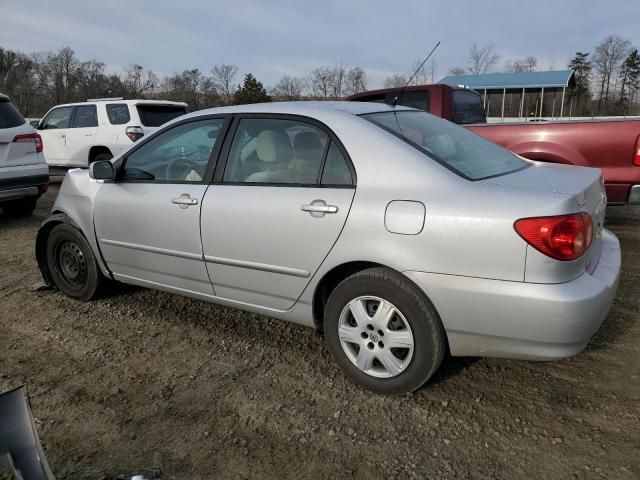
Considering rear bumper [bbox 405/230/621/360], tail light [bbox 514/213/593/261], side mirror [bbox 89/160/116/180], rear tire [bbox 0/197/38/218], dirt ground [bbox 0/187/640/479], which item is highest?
side mirror [bbox 89/160/116/180]

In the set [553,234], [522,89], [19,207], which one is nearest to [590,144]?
[553,234]

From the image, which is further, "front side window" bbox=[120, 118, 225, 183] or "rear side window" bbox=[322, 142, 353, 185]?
"front side window" bbox=[120, 118, 225, 183]

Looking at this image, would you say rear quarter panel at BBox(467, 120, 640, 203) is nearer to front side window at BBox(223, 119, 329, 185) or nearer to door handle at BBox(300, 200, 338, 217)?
front side window at BBox(223, 119, 329, 185)

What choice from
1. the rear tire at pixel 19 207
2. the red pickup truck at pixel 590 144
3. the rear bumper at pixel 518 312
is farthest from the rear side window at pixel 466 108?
the rear tire at pixel 19 207

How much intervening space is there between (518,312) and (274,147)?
1689 millimetres

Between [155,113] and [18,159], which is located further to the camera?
[155,113]

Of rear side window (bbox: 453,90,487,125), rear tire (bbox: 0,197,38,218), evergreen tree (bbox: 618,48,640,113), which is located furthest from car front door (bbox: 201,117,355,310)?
evergreen tree (bbox: 618,48,640,113)

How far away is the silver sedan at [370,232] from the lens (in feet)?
7.64

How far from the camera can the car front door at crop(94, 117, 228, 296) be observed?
3.34 meters

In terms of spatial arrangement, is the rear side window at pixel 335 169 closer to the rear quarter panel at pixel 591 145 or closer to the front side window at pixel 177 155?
the front side window at pixel 177 155

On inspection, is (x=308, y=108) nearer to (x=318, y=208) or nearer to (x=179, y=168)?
(x=318, y=208)

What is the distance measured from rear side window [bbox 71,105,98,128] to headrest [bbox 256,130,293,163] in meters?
8.36

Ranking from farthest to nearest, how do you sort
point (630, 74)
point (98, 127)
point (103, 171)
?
1. point (630, 74)
2. point (98, 127)
3. point (103, 171)

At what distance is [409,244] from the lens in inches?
98.4
